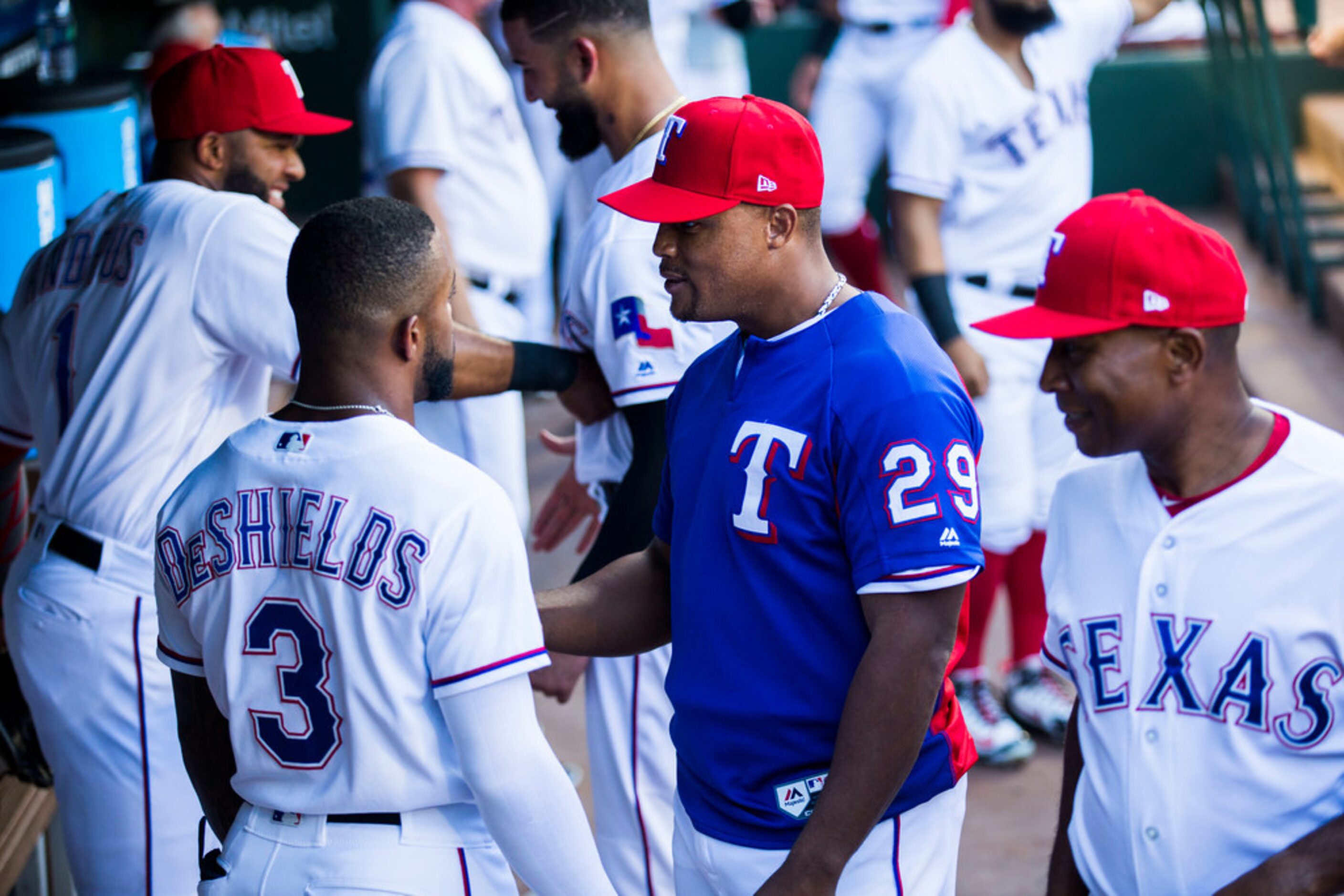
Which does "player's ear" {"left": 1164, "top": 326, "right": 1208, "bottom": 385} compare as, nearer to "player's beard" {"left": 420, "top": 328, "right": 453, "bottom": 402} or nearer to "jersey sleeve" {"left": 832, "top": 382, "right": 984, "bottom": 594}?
"jersey sleeve" {"left": 832, "top": 382, "right": 984, "bottom": 594}

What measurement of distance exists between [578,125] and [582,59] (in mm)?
148

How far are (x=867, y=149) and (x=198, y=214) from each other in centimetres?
478

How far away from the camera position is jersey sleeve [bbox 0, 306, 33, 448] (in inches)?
123

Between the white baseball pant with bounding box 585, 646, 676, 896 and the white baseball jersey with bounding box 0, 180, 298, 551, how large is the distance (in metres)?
0.93

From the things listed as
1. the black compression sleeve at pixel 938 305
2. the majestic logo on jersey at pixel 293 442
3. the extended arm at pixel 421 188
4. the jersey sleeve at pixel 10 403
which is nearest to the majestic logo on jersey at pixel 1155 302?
the majestic logo on jersey at pixel 293 442

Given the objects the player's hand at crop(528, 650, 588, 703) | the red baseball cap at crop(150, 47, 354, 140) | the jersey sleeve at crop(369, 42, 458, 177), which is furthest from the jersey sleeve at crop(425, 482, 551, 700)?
the jersey sleeve at crop(369, 42, 458, 177)

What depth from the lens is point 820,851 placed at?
2020 mm

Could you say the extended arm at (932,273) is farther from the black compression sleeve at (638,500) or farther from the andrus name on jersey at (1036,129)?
the black compression sleeve at (638,500)

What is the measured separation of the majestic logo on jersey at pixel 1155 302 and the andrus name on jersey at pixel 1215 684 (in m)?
0.44

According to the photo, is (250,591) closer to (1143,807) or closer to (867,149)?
(1143,807)

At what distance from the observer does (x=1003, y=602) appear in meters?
5.48

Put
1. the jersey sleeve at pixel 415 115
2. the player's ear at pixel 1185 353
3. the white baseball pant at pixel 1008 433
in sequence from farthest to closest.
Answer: the jersey sleeve at pixel 415 115 → the white baseball pant at pixel 1008 433 → the player's ear at pixel 1185 353

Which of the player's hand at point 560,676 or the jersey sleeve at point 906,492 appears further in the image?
the player's hand at point 560,676

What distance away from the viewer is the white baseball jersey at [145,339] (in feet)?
9.36
